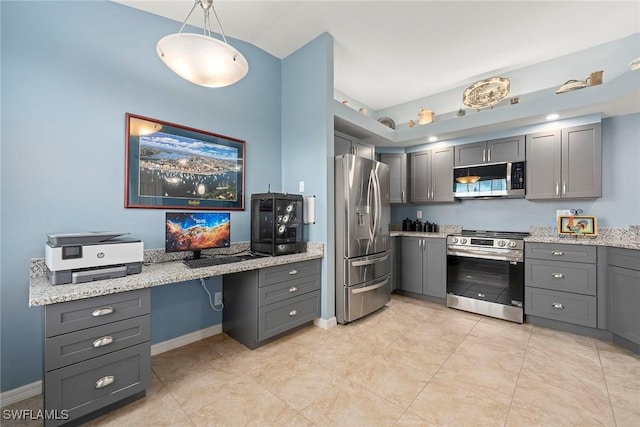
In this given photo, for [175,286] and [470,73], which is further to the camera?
[470,73]

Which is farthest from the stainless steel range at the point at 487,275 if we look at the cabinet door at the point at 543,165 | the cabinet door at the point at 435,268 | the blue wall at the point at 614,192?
the cabinet door at the point at 543,165

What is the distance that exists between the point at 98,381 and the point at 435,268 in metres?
3.54

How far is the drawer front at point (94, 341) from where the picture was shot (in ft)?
4.39

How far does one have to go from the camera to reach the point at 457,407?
5.30ft

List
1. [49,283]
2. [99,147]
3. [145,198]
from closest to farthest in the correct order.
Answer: [49,283], [99,147], [145,198]

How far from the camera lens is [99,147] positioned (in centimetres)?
201

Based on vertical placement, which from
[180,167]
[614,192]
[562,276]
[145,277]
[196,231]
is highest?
[180,167]

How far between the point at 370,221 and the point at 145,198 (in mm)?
2282

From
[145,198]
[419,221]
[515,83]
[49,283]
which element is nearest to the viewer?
[49,283]

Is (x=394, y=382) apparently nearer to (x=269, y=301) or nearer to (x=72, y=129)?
(x=269, y=301)

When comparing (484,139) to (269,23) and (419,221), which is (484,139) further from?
(269,23)

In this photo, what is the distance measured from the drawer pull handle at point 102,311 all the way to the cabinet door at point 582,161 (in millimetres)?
4389

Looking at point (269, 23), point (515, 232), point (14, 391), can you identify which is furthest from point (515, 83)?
point (14, 391)

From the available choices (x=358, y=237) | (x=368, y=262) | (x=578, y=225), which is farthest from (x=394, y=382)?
(x=578, y=225)
